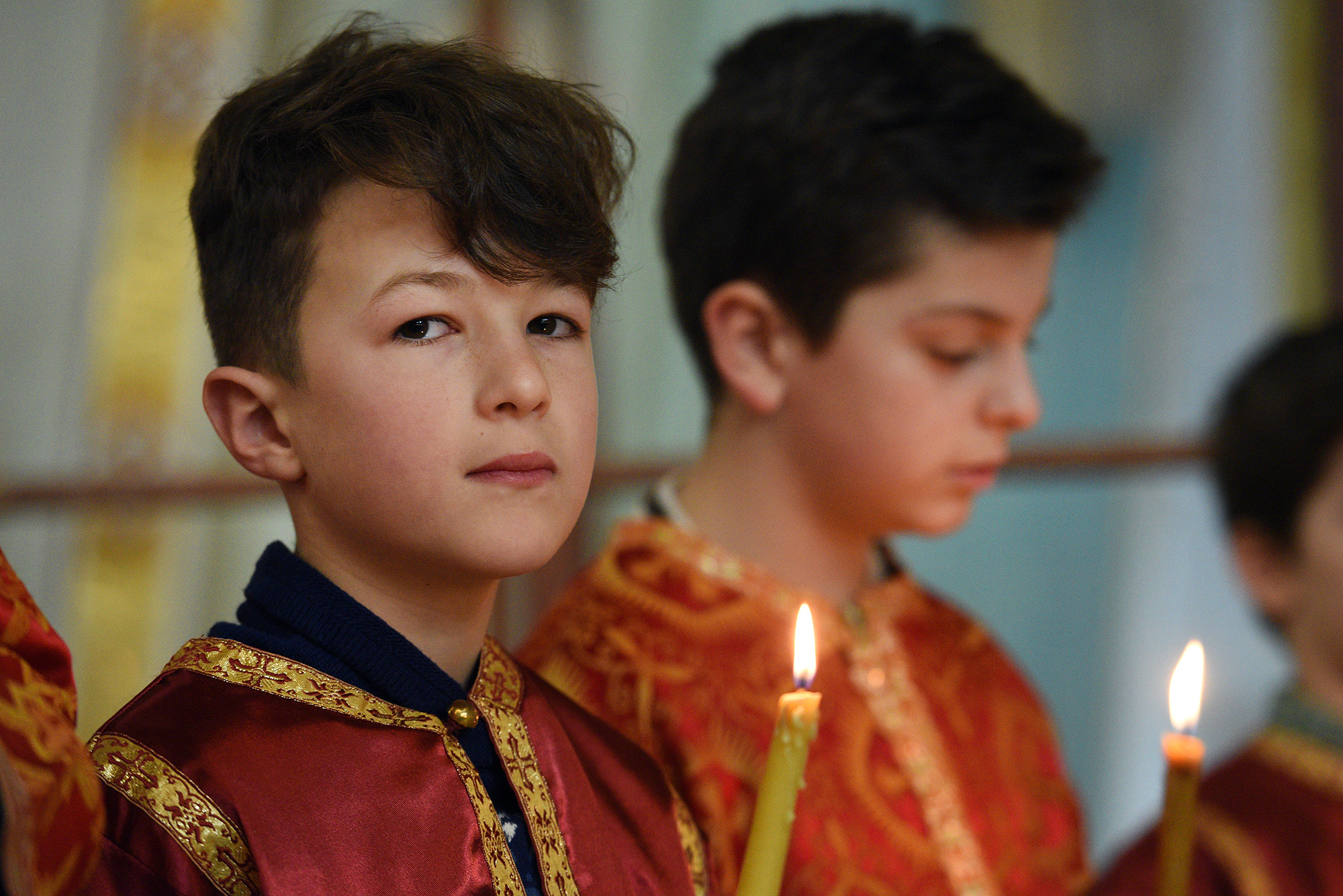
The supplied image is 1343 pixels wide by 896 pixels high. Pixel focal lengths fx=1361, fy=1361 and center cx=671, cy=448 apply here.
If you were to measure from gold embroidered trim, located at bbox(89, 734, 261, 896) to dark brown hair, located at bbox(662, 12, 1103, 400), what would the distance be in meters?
0.68

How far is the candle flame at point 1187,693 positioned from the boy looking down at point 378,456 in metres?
0.33

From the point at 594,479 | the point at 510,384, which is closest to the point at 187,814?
the point at 510,384

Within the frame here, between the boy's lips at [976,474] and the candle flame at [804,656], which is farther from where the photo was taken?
the boy's lips at [976,474]

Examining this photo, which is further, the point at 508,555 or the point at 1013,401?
the point at 1013,401

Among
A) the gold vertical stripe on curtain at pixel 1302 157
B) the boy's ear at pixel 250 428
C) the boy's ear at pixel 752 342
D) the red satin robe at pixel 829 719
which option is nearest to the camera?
the boy's ear at pixel 250 428

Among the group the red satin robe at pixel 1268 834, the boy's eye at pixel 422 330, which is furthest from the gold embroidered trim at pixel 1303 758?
the boy's eye at pixel 422 330

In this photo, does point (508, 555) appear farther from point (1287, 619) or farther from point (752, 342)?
point (1287, 619)

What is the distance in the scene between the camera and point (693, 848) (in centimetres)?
86

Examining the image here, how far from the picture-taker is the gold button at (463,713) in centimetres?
77

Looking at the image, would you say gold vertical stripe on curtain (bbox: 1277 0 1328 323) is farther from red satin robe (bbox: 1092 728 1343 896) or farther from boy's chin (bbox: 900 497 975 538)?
boy's chin (bbox: 900 497 975 538)

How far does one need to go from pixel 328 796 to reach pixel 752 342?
25.7 inches

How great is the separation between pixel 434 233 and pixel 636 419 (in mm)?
1498

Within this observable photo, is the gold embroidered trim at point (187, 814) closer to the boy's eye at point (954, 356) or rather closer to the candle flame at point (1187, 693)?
the candle flame at point (1187, 693)

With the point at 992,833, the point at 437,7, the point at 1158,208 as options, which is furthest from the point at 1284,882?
the point at 437,7
